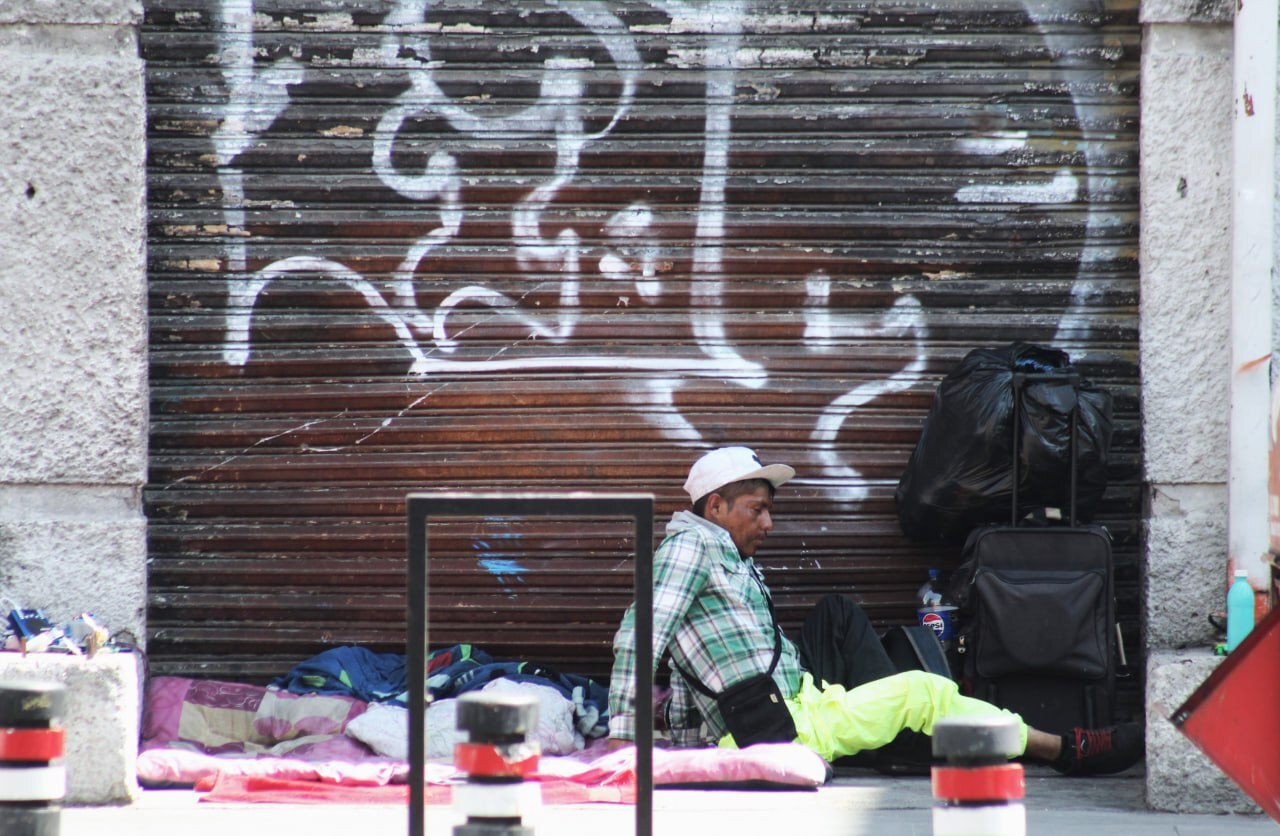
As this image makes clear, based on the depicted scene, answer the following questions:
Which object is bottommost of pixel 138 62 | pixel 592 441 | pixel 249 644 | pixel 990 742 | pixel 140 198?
pixel 249 644

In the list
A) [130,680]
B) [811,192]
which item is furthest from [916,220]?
[130,680]

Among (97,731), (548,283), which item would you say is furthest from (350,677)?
(548,283)

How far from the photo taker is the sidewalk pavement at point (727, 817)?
4.43m

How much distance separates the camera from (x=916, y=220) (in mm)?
5699

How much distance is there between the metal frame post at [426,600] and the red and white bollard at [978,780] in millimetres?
677

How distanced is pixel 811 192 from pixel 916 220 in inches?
16.8

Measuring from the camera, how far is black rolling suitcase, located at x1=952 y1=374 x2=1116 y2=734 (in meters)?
5.05

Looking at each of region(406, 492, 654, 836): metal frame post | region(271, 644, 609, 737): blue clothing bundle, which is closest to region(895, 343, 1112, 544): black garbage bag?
region(271, 644, 609, 737): blue clothing bundle

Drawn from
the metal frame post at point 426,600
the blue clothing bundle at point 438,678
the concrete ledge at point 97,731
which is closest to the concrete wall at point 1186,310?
the blue clothing bundle at point 438,678

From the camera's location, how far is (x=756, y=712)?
4969mm

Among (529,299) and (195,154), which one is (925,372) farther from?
(195,154)

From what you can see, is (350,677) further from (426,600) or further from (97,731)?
(426,600)

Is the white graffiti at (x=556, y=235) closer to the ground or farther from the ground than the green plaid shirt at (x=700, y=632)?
farther from the ground

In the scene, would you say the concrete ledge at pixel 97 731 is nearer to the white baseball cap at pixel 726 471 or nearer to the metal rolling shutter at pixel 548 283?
the metal rolling shutter at pixel 548 283
